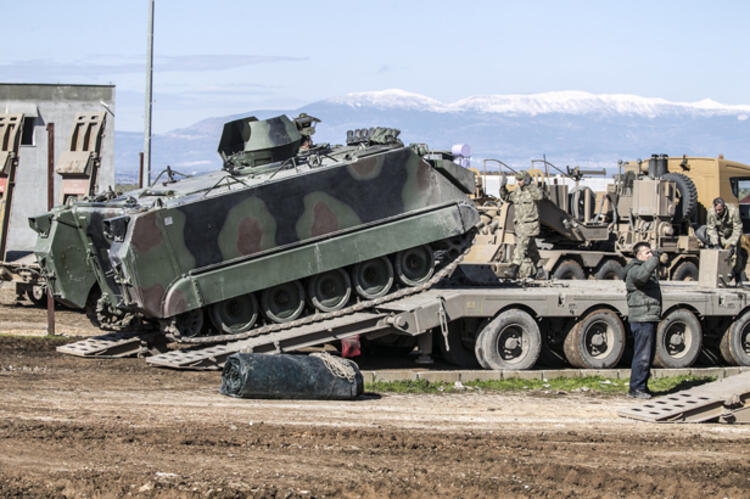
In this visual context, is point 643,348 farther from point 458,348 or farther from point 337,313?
point 337,313

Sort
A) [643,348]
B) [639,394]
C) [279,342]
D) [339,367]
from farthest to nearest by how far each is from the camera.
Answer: [279,342]
[639,394]
[643,348]
[339,367]

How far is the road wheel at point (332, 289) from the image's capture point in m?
14.8

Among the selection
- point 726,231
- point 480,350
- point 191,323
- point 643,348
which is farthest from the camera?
point 726,231

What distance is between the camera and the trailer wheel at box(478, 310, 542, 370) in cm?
1462

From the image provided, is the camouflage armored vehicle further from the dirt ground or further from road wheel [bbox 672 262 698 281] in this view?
road wheel [bbox 672 262 698 281]

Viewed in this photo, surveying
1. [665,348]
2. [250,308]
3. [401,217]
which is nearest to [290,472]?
[250,308]

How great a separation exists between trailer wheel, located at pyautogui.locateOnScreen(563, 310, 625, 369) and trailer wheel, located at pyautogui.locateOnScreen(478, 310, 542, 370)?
53 cm

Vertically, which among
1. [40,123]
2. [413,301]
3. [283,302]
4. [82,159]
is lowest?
[283,302]

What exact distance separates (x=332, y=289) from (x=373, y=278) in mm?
683

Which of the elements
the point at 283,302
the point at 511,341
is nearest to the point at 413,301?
the point at 511,341

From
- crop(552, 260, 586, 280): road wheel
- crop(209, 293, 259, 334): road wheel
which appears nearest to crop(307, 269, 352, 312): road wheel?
crop(209, 293, 259, 334): road wheel

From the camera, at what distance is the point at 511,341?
14.8 meters

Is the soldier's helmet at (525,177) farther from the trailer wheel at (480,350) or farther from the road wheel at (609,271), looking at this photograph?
the road wheel at (609,271)

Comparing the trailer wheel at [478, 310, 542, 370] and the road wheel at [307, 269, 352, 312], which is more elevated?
the road wheel at [307, 269, 352, 312]
